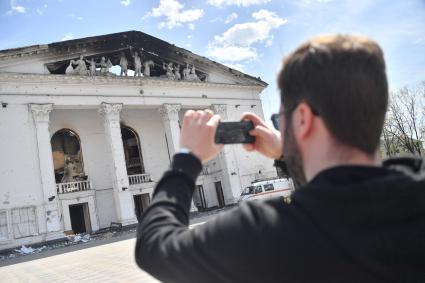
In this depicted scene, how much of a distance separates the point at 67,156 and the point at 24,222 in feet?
22.3

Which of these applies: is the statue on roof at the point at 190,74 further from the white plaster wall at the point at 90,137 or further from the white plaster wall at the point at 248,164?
the white plaster wall at the point at 90,137

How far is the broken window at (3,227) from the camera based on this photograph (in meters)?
20.1

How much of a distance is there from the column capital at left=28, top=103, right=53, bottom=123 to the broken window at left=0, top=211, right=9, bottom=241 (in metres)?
5.39

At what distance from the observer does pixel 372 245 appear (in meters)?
1.03

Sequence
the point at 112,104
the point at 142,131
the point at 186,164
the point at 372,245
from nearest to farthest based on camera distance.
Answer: the point at 372,245
the point at 186,164
the point at 112,104
the point at 142,131

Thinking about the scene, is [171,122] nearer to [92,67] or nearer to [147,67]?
[147,67]

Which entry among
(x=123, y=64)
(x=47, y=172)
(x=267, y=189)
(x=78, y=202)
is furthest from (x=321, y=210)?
(x=123, y=64)

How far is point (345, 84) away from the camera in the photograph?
1106 millimetres

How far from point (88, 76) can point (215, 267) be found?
82.9ft

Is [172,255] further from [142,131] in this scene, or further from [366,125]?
[142,131]

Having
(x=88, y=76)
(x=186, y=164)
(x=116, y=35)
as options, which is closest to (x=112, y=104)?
(x=88, y=76)

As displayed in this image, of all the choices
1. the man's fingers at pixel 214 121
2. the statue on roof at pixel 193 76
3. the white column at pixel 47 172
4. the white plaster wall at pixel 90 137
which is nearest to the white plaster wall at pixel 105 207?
the white plaster wall at pixel 90 137

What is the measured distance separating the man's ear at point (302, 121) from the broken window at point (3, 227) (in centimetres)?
2214

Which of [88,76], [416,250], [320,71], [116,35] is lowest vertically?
[416,250]
